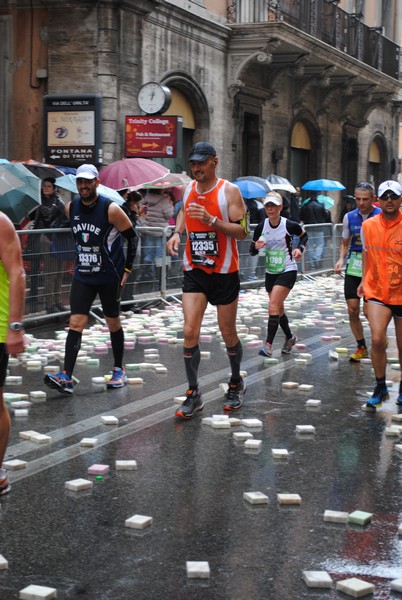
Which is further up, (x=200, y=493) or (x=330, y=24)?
(x=330, y=24)

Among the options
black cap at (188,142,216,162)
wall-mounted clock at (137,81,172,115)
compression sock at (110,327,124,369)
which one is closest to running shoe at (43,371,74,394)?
compression sock at (110,327,124,369)

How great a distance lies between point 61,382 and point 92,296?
765mm

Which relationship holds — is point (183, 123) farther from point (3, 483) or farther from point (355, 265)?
point (3, 483)

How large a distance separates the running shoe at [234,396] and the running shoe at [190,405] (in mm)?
279

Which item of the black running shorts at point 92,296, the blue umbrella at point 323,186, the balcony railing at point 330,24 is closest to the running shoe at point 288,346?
the black running shorts at point 92,296

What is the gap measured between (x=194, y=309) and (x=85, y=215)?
55.1 inches

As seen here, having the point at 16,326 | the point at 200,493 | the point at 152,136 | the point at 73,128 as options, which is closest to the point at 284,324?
the point at 200,493

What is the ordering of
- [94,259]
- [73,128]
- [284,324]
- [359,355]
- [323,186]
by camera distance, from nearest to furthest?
[94,259] → [359,355] → [284,324] → [73,128] → [323,186]

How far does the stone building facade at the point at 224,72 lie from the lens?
1819cm

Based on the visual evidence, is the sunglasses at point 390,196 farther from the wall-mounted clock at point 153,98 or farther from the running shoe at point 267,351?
the wall-mounted clock at point 153,98

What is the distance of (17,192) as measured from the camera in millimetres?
11930

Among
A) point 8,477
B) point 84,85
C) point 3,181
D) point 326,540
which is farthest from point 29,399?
point 84,85

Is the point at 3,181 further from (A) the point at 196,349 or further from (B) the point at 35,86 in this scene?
(B) the point at 35,86

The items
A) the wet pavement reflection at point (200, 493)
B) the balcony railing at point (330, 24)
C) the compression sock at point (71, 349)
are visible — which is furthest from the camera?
the balcony railing at point (330, 24)
